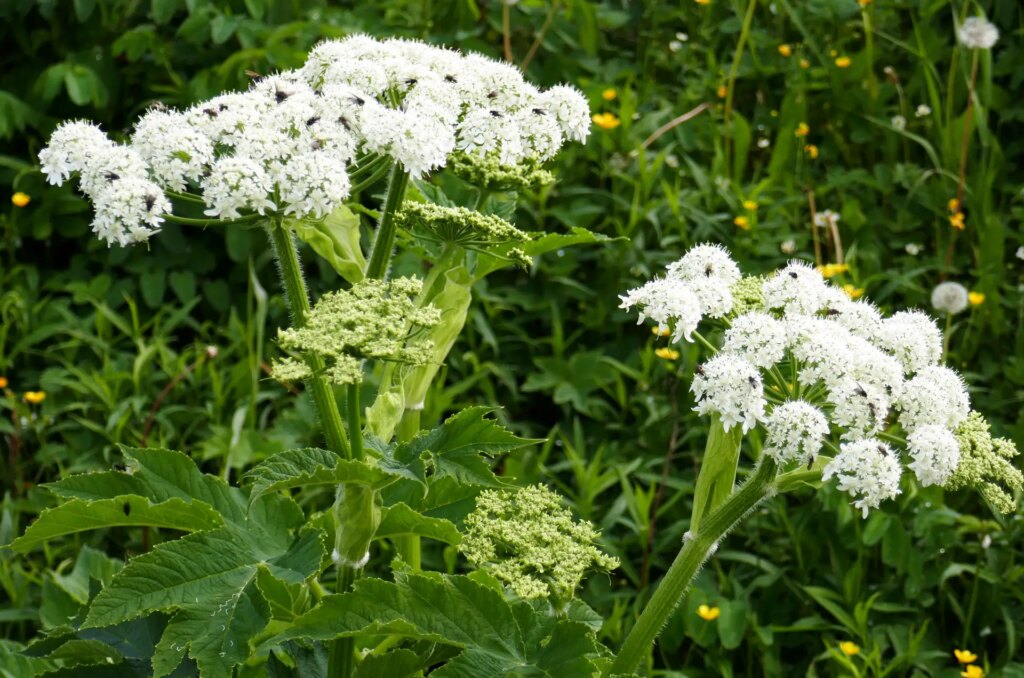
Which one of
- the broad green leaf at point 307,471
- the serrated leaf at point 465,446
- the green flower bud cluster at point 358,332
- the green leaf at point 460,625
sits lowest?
the green leaf at point 460,625

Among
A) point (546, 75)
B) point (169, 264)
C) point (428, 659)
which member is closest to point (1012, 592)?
point (428, 659)

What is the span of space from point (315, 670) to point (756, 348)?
1.24 m

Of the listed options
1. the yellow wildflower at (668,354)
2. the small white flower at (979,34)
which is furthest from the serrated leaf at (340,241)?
the small white flower at (979,34)

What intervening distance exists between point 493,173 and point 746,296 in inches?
23.8

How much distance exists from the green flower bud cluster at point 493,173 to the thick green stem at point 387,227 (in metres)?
0.14

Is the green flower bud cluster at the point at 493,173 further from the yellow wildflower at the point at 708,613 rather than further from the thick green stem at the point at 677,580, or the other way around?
the yellow wildflower at the point at 708,613

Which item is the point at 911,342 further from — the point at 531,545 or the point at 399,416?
the point at 399,416

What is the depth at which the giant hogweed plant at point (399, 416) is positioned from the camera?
2.26 m

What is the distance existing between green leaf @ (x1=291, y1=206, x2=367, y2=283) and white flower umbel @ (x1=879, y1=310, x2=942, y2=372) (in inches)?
45.0

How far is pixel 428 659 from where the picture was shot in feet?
8.58

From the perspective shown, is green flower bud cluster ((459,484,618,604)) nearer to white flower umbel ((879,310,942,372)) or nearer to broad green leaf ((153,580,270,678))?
broad green leaf ((153,580,270,678))

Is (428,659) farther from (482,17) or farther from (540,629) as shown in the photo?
(482,17)

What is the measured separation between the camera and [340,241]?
8.91 ft

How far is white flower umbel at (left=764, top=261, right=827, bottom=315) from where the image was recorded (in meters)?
2.61
